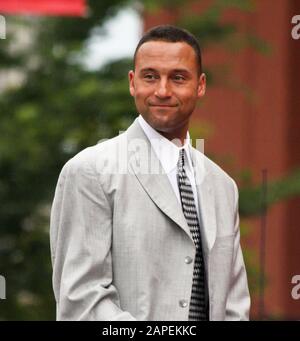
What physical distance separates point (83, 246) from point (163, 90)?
42 centimetres

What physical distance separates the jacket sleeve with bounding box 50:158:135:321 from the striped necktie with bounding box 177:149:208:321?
0.60 ft

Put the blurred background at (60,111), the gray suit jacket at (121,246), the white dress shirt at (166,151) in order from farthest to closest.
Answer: the blurred background at (60,111)
the white dress shirt at (166,151)
the gray suit jacket at (121,246)

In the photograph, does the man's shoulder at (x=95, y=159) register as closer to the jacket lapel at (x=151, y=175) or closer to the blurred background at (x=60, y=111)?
the jacket lapel at (x=151, y=175)

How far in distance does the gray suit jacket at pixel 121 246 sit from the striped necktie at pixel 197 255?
0.08 feet

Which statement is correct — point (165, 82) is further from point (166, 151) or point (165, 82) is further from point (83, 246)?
point (83, 246)

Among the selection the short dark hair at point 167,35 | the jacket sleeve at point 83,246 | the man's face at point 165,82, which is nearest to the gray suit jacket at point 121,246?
the jacket sleeve at point 83,246

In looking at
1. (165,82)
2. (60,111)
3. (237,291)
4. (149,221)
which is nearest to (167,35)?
(165,82)

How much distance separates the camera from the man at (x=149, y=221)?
105 inches

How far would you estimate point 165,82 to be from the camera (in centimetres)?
273

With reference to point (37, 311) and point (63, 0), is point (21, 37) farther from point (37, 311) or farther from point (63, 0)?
point (63, 0)

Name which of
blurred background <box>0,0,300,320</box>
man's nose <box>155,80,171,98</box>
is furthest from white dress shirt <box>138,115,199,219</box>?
blurred background <box>0,0,300,320</box>

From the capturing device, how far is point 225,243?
2793mm

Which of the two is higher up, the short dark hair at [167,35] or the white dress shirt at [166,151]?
the short dark hair at [167,35]

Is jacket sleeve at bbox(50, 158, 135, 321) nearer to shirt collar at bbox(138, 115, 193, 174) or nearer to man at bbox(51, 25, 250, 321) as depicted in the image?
man at bbox(51, 25, 250, 321)
